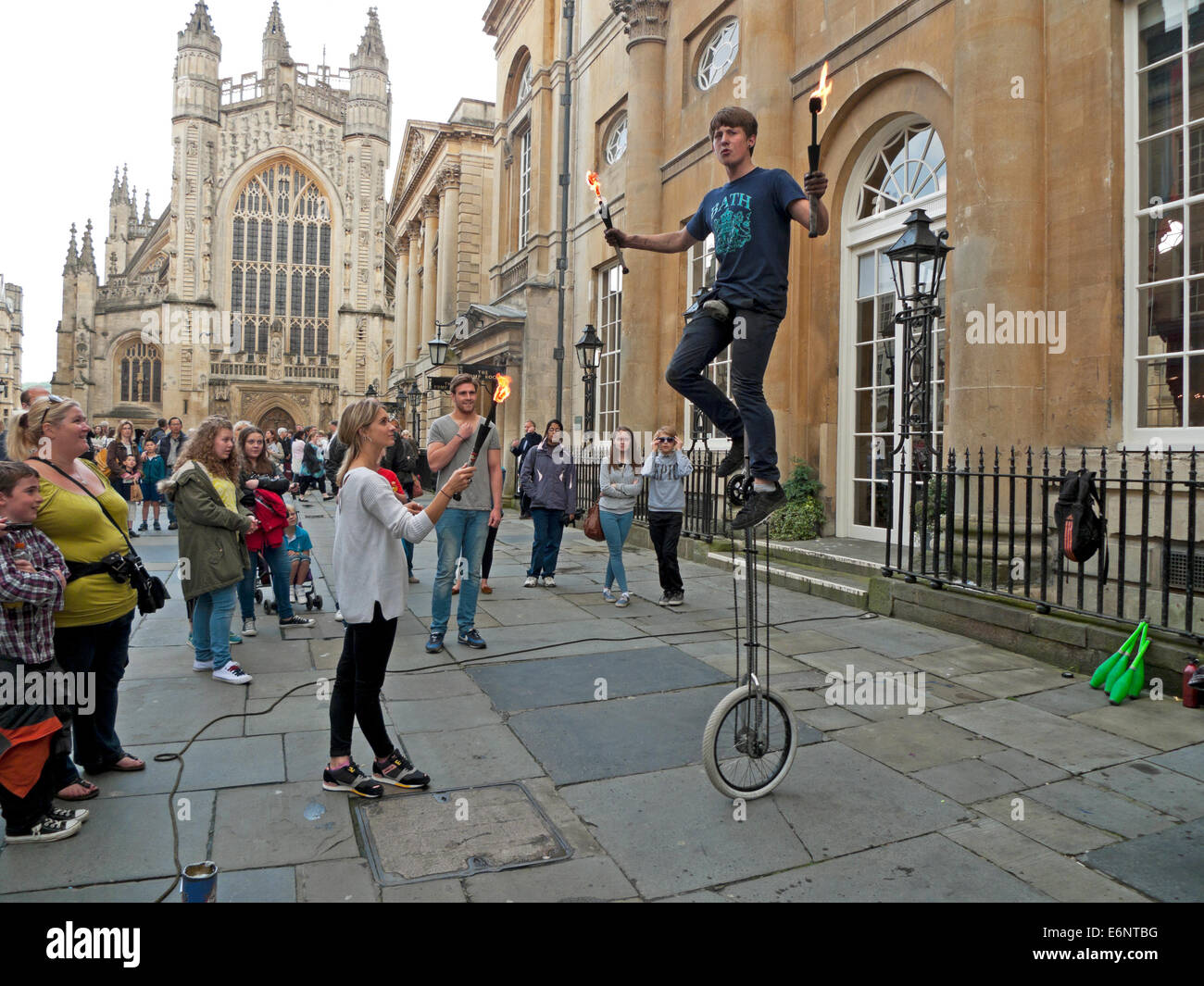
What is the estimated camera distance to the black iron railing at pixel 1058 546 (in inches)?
215

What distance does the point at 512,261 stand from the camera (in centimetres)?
2305

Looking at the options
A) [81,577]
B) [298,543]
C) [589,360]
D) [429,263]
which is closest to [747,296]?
[81,577]

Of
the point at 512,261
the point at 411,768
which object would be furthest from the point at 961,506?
the point at 512,261

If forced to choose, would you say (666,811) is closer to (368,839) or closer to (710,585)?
(368,839)

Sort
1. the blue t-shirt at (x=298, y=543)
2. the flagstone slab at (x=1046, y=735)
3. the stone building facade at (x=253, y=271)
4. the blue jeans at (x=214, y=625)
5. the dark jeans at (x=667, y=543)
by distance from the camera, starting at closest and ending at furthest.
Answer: the flagstone slab at (x=1046, y=735) < the blue jeans at (x=214, y=625) < the blue t-shirt at (x=298, y=543) < the dark jeans at (x=667, y=543) < the stone building facade at (x=253, y=271)

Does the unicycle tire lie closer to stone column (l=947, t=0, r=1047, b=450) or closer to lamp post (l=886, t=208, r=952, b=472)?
lamp post (l=886, t=208, r=952, b=472)

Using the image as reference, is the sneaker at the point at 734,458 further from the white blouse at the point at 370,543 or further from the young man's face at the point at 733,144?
the white blouse at the point at 370,543

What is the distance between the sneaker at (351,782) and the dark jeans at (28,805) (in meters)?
1.09

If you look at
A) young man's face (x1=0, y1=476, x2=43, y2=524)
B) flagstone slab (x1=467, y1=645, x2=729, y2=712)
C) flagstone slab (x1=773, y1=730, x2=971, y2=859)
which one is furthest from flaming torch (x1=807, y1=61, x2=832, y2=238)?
young man's face (x1=0, y1=476, x2=43, y2=524)

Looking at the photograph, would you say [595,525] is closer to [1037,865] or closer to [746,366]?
[746,366]

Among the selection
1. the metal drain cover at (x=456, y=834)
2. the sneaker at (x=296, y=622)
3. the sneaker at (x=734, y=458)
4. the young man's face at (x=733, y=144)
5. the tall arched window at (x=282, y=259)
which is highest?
the tall arched window at (x=282, y=259)

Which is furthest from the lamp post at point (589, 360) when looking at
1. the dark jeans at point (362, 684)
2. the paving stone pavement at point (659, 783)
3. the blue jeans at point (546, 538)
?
the dark jeans at point (362, 684)

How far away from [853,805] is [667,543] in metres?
4.85
